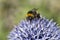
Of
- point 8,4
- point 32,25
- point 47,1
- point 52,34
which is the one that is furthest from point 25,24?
point 8,4

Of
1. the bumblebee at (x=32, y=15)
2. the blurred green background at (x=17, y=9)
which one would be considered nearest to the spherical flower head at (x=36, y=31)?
the bumblebee at (x=32, y=15)

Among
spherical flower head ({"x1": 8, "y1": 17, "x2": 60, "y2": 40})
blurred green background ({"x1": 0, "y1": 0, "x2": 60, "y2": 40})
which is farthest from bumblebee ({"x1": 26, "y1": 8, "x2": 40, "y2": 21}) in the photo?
blurred green background ({"x1": 0, "y1": 0, "x2": 60, "y2": 40})

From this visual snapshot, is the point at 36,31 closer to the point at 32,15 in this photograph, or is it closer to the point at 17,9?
the point at 32,15

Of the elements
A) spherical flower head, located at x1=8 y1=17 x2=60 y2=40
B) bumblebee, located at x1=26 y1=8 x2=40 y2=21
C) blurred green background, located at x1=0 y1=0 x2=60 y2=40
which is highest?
blurred green background, located at x1=0 y1=0 x2=60 y2=40

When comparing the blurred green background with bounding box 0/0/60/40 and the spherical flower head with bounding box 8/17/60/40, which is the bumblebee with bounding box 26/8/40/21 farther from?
the blurred green background with bounding box 0/0/60/40

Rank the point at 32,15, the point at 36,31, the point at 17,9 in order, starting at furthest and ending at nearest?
the point at 17,9 < the point at 32,15 < the point at 36,31

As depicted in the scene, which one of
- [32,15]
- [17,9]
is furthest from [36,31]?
[17,9]
